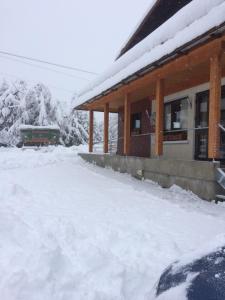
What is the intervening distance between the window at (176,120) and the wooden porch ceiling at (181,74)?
49cm

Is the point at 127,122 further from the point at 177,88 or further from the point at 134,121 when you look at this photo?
the point at 134,121

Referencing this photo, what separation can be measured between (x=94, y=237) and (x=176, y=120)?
8769mm

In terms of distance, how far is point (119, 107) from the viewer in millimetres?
17547

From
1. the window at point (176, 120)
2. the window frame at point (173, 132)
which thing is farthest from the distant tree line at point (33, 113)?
the window frame at point (173, 132)

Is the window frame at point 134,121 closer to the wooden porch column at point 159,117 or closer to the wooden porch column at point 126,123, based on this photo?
the wooden porch column at point 126,123

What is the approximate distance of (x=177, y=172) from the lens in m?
8.55

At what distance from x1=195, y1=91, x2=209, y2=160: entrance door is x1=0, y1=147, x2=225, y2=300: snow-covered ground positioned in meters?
2.93

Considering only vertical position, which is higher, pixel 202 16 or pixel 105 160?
pixel 202 16

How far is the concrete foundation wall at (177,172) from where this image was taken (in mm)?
7211

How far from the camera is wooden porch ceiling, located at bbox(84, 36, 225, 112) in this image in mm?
7504

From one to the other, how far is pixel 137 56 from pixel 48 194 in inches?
196

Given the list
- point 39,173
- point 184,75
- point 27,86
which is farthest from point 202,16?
point 27,86

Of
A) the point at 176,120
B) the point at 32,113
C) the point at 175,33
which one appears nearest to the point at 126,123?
the point at 176,120

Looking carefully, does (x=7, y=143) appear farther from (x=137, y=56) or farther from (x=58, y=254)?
(x=58, y=254)
